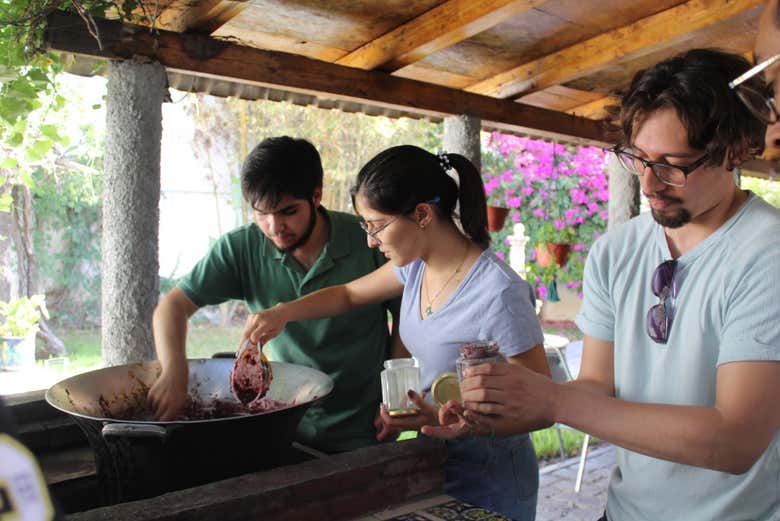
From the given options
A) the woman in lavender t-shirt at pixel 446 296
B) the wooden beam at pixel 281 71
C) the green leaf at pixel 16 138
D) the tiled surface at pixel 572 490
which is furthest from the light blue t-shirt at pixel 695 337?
the tiled surface at pixel 572 490

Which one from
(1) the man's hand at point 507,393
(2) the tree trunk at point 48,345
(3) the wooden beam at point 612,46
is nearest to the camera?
(1) the man's hand at point 507,393

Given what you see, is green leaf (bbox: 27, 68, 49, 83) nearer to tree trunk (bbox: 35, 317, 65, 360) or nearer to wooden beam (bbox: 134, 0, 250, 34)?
wooden beam (bbox: 134, 0, 250, 34)

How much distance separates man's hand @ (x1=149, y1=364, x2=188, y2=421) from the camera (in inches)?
A: 78.4

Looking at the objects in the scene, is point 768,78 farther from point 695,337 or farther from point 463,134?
point 463,134

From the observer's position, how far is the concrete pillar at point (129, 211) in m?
3.30

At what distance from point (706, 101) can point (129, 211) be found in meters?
2.71

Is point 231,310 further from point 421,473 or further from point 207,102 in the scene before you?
point 421,473

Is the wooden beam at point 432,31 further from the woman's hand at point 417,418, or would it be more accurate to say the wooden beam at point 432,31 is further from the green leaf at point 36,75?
the woman's hand at point 417,418

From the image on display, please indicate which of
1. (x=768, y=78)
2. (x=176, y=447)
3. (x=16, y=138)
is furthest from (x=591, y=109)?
(x=176, y=447)

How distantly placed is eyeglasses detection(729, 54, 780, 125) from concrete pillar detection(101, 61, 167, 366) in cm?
273

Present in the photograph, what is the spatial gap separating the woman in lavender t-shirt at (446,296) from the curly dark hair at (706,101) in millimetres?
609

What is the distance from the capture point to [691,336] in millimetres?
1417

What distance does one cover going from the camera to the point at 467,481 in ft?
5.85

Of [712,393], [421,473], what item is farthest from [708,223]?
[421,473]
